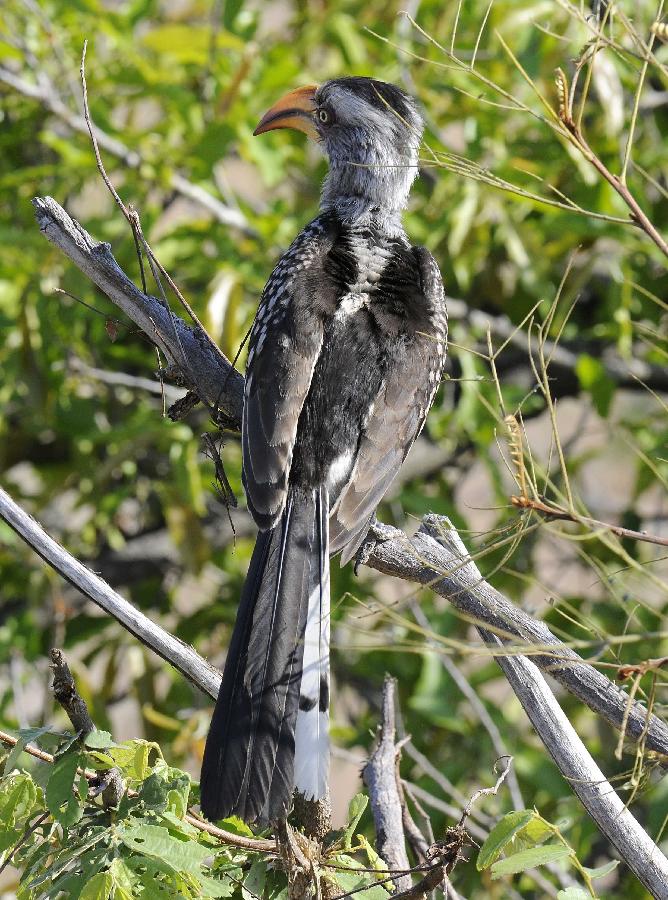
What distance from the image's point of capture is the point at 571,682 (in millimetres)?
2250

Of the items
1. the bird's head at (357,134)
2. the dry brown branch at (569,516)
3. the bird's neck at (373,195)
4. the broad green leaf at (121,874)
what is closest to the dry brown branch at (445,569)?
the dry brown branch at (569,516)

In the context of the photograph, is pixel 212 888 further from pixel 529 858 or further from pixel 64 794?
pixel 529 858

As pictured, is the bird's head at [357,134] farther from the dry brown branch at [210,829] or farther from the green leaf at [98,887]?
the green leaf at [98,887]

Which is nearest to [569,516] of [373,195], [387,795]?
[387,795]

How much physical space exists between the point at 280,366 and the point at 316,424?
20 cm

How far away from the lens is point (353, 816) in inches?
79.0

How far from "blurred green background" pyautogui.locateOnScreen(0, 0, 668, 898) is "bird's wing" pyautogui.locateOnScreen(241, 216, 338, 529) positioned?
0.55 m

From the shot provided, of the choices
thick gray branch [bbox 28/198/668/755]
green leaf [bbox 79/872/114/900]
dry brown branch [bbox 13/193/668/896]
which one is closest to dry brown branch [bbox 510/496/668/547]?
dry brown branch [bbox 13/193/668/896]

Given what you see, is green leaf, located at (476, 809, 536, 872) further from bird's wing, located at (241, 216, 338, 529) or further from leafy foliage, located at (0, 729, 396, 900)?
bird's wing, located at (241, 216, 338, 529)

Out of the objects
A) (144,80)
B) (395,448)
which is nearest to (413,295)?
(395,448)

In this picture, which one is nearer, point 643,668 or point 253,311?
point 643,668

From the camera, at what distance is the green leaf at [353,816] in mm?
1971

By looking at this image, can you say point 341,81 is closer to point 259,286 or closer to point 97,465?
point 259,286

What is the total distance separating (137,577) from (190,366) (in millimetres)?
1968
